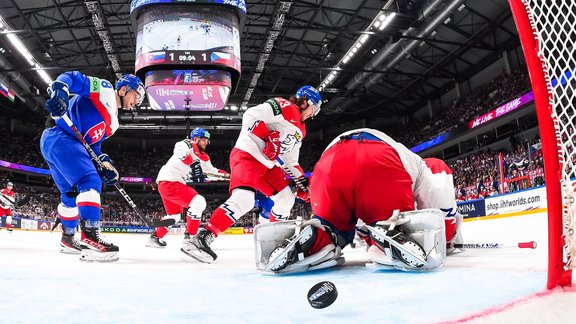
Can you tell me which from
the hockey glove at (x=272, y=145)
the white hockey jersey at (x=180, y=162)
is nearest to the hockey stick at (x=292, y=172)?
the hockey glove at (x=272, y=145)

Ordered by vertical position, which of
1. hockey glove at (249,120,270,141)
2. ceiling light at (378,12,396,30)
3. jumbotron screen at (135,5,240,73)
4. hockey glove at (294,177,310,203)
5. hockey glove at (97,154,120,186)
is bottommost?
hockey glove at (294,177,310,203)

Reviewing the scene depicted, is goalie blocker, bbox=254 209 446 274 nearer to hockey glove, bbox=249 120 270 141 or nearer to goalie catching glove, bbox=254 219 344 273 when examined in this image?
goalie catching glove, bbox=254 219 344 273

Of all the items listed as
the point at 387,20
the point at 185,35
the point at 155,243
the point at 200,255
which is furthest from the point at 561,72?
the point at 387,20

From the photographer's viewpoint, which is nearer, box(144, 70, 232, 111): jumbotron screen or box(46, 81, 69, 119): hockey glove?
box(46, 81, 69, 119): hockey glove

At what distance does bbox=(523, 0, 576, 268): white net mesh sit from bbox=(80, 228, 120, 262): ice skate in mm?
2777

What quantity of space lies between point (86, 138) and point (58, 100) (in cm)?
54

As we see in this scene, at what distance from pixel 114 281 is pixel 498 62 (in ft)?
64.2

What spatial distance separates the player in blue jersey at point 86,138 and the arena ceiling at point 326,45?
1023cm

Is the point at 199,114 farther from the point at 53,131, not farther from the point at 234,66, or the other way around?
the point at 53,131

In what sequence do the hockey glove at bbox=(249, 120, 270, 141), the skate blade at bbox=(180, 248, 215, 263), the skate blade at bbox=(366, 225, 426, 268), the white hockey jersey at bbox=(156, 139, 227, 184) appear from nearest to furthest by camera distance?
the skate blade at bbox=(366, 225, 426, 268), the skate blade at bbox=(180, 248, 215, 263), the hockey glove at bbox=(249, 120, 270, 141), the white hockey jersey at bbox=(156, 139, 227, 184)

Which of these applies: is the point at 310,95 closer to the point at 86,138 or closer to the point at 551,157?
the point at 86,138

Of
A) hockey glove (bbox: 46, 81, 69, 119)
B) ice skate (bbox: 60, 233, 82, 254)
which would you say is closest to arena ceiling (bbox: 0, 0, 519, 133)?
ice skate (bbox: 60, 233, 82, 254)

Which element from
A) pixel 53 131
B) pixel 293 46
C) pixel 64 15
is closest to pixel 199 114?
pixel 293 46

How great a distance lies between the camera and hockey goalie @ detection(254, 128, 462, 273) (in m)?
1.77
